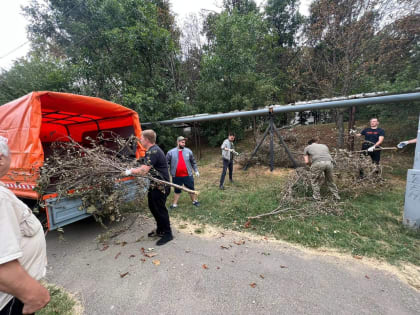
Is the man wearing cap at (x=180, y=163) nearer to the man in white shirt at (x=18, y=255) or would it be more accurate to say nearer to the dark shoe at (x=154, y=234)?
the dark shoe at (x=154, y=234)

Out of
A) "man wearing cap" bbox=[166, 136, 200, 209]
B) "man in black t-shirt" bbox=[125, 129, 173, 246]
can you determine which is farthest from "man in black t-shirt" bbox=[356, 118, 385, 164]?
"man in black t-shirt" bbox=[125, 129, 173, 246]

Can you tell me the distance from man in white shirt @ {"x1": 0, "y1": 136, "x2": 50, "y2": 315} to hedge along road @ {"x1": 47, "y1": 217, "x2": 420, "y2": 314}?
1340mm

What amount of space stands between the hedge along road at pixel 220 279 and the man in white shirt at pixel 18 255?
1.34m

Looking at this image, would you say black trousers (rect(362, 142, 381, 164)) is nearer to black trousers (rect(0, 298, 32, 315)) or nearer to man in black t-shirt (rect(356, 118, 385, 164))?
man in black t-shirt (rect(356, 118, 385, 164))

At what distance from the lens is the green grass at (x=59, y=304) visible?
2053 mm

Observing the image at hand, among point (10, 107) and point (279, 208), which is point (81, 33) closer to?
point (10, 107)

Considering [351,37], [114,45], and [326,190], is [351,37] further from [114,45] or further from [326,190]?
[114,45]

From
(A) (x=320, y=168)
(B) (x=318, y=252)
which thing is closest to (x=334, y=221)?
(B) (x=318, y=252)

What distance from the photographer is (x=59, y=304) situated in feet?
7.05

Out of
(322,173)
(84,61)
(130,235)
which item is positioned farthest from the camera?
(84,61)

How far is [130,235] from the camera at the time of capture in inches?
144

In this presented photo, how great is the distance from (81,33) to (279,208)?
1282cm

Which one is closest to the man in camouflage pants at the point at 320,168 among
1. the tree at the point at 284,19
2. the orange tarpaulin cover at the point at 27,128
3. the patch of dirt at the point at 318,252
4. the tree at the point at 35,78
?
the patch of dirt at the point at 318,252

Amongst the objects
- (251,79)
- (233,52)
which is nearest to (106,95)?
(233,52)
